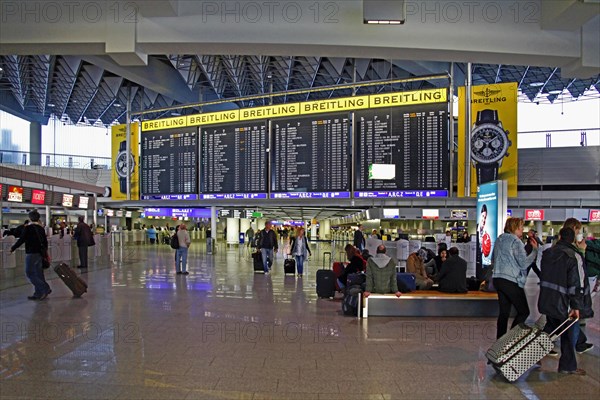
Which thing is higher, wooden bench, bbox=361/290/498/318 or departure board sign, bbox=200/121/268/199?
departure board sign, bbox=200/121/268/199

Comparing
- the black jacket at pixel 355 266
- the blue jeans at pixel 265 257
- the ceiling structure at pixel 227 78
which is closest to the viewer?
the black jacket at pixel 355 266

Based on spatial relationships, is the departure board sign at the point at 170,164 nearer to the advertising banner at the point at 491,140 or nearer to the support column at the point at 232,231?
the advertising banner at the point at 491,140

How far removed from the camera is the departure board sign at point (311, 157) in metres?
15.1

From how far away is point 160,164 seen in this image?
1842 centimetres

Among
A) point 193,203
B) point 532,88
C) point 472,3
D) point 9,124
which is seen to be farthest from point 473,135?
point 9,124

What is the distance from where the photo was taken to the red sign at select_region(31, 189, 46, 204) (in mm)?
16983

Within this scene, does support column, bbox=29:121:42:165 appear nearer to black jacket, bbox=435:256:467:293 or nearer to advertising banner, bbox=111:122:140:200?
advertising banner, bbox=111:122:140:200

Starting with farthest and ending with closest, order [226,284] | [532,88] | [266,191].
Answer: [532,88], [266,191], [226,284]

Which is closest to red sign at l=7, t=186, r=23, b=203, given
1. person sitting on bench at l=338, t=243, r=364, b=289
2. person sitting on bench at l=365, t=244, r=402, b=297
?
person sitting on bench at l=338, t=243, r=364, b=289

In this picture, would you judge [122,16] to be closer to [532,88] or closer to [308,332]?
[308,332]

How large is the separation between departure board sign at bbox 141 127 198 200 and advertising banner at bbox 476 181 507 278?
980 cm

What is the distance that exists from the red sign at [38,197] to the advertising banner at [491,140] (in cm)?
1311

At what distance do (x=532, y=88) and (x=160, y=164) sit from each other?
86.0ft

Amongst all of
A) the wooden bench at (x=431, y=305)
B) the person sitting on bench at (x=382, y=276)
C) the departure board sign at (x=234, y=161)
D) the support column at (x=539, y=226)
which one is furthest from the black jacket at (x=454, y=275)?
the support column at (x=539, y=226)
